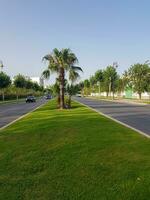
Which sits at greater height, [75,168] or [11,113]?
[75,168]

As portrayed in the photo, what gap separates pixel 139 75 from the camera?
252ft

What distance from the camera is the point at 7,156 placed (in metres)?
9.05

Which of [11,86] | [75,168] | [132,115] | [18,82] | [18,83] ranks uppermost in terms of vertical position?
[18,82]

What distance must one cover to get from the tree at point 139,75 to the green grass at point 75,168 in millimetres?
65379

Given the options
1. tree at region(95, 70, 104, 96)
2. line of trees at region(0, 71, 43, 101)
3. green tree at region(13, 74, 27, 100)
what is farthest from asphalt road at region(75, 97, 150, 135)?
tree at region(95, 70, 104, 96)

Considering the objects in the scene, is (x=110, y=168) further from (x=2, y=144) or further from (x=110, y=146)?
(x=2, y=144)

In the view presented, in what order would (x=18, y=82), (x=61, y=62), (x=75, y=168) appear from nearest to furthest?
(x=75, y=168) → (x=61, y=62) → (x=18, y=82)

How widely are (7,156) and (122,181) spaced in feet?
11.3

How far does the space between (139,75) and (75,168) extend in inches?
2779

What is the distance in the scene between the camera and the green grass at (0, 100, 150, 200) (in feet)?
20.4

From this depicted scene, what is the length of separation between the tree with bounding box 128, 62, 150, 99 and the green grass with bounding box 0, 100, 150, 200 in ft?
214

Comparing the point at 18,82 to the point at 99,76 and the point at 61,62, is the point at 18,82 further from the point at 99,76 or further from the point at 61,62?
the point at 61,62

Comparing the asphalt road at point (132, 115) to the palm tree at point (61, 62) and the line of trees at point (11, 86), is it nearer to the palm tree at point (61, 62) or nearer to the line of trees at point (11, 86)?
the palm tree at point (61, 62)

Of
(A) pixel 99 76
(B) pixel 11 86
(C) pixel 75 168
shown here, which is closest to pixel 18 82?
(B) pixel 11 86
